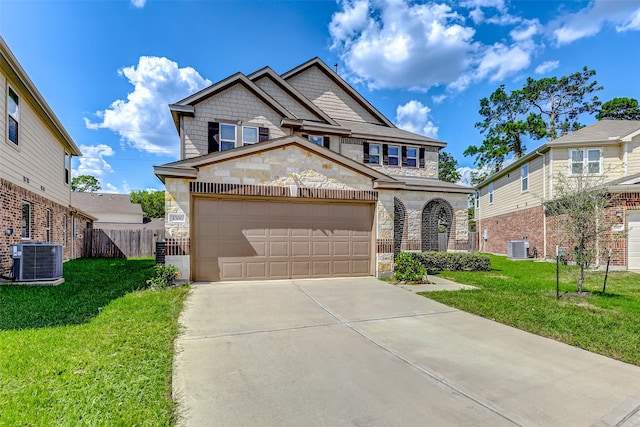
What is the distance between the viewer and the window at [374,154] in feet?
55.8

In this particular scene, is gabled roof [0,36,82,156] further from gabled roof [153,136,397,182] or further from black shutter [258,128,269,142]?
black shutter [258,128,269,142]

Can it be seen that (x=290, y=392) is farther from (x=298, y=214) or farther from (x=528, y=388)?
(x=298, y=214)

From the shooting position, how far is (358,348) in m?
4.33

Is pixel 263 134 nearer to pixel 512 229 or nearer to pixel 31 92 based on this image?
pixel 31 92

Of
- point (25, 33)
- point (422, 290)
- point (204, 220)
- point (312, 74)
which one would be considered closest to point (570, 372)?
point (422, 290)

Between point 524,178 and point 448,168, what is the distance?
22060 mm

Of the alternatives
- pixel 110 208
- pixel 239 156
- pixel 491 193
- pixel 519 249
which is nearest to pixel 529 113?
pixel 491 193

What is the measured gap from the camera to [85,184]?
51.1 m

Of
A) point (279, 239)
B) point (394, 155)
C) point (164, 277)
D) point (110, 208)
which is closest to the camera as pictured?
point (164, 277)

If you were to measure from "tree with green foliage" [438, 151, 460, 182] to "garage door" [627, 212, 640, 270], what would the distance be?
28.3m

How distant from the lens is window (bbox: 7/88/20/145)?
9.37 metres

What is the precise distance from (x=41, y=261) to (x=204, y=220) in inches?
169

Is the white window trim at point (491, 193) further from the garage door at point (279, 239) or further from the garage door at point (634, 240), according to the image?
the garage door at point (279, 239)

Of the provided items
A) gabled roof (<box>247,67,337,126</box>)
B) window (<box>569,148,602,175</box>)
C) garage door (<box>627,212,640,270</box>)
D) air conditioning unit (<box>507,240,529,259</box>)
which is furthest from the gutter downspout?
gabled roof (<box>247,67,337,126</box>)
